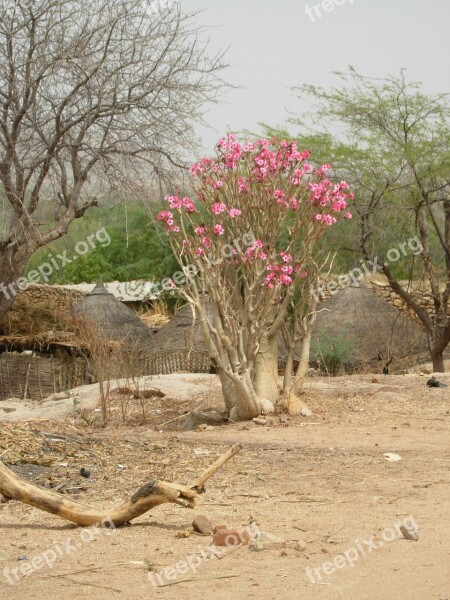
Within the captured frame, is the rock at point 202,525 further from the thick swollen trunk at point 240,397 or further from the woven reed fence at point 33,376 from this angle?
the woven reed fence at point 33,376

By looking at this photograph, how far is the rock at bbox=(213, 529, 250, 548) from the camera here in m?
5.06

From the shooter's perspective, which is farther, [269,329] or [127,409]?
[127,409]

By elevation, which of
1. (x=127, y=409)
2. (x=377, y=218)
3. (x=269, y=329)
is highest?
(x=377, y=218)

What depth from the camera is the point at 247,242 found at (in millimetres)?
10727

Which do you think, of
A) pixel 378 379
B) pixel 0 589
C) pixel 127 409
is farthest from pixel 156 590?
pixel 378 379

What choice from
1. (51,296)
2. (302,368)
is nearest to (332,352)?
(51,296)

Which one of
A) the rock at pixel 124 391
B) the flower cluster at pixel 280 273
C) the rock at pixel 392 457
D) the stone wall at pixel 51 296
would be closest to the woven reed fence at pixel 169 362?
the stone wall at pixel 51 296

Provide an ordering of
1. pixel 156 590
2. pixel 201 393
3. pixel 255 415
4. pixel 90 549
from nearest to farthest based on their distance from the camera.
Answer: pixel 156 590, pixel 90 549, pixel 255 415, pixel 201 393

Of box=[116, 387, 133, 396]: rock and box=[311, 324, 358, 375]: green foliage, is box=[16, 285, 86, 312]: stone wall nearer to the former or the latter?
box=[311, 324, 358, 375]: green foliage

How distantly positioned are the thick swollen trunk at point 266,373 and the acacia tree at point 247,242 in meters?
0.01

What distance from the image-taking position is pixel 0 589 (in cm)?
453

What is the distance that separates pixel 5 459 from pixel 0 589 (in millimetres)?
2943

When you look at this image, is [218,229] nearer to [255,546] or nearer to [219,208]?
[219,208]

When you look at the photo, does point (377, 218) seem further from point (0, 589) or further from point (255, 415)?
point (0, 589)
